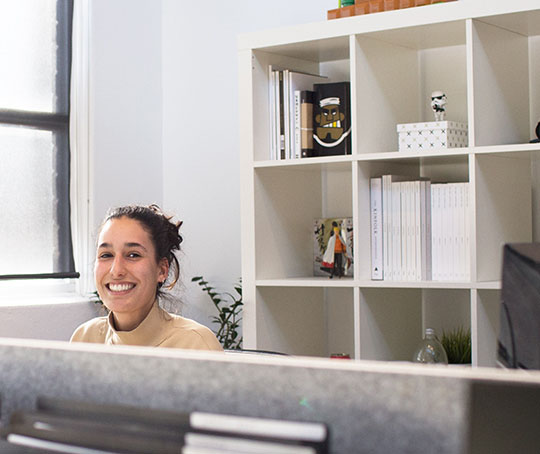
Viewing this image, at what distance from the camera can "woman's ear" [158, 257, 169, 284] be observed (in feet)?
6.73

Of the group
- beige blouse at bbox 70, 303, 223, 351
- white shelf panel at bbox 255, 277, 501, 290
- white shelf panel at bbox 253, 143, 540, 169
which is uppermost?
white shelf panel at bbox 253, 143, 540, 169

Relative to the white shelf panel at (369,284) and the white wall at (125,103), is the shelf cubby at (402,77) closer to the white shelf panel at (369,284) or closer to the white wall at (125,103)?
the white shelf panel at (369,284)

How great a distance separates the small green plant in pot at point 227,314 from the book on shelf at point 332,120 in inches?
32.5

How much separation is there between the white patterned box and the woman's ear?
3.49 feet

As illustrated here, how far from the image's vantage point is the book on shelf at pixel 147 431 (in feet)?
1.36

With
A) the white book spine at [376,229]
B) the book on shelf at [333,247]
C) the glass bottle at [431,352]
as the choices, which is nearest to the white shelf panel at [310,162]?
the white book spine at [376,229]

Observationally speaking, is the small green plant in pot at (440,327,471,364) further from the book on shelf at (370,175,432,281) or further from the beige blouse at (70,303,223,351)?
the beige blouse at (70,303,223,351)

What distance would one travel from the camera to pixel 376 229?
9.46 ft

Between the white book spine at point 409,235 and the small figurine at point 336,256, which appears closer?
the white book spine at point 409,235

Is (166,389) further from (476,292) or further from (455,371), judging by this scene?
(476,292)

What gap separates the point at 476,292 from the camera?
103 inches

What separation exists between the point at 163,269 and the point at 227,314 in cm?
174

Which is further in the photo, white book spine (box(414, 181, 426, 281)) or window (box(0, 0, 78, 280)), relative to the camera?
window (box(0, 0, 78, 280))

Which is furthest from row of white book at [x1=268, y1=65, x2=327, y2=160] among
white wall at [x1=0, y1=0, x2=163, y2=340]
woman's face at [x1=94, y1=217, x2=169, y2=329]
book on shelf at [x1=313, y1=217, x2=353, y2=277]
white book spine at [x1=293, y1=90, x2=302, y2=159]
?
woman's face at [x1=94, y1=217, x2=169, y2=329]
